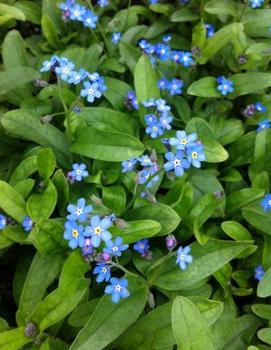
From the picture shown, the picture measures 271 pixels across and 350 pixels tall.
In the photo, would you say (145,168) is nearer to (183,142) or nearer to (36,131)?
(183,142)

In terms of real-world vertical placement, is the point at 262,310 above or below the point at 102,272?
below

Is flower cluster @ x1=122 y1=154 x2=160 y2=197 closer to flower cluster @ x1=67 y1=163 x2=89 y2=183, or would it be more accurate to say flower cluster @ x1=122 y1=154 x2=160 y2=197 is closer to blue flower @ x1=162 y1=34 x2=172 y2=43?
flower cluster @ x1=67 y1=163 x2=89 y2=183

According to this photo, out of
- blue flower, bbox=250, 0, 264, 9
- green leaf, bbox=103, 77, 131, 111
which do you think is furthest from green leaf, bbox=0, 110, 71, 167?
blue flower, bbox=250, 0, 264, 9

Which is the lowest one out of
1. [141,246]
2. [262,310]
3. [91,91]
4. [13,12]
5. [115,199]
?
[262,310]

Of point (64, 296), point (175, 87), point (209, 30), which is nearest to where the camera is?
point (64, 296)

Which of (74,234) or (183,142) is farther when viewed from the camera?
(183,142)

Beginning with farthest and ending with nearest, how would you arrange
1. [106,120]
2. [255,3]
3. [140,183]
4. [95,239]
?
1. [255,3]
2. [106,120]
3. [140,183]
4. [95,239]

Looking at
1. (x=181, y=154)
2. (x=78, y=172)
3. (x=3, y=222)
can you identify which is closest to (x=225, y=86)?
(x=181, y=154)
